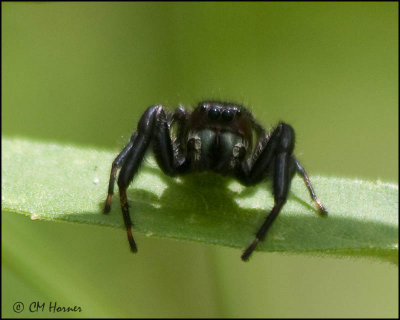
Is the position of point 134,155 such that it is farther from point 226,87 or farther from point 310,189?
point 226,87

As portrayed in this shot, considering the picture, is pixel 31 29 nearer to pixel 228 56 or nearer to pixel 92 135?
pixel 92 135

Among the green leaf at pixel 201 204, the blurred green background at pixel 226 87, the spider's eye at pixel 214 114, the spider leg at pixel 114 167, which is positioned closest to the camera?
the green leaf at pixel 201 204

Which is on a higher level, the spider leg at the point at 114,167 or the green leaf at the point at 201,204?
the spider leg at the point at 114,167

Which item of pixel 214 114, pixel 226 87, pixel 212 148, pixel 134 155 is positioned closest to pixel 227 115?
pixel 214 114

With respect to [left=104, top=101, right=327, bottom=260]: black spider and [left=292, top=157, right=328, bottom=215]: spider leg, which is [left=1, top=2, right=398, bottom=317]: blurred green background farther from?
[left=104, top=101, right=327, bottom=260]: black spider

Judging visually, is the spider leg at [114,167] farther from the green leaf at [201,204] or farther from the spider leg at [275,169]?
the spider leg at [275,169]

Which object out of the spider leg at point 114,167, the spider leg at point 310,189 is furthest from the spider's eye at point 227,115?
the spider leg at point 114,167

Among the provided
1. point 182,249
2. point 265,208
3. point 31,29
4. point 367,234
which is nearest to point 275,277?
point 182,249
